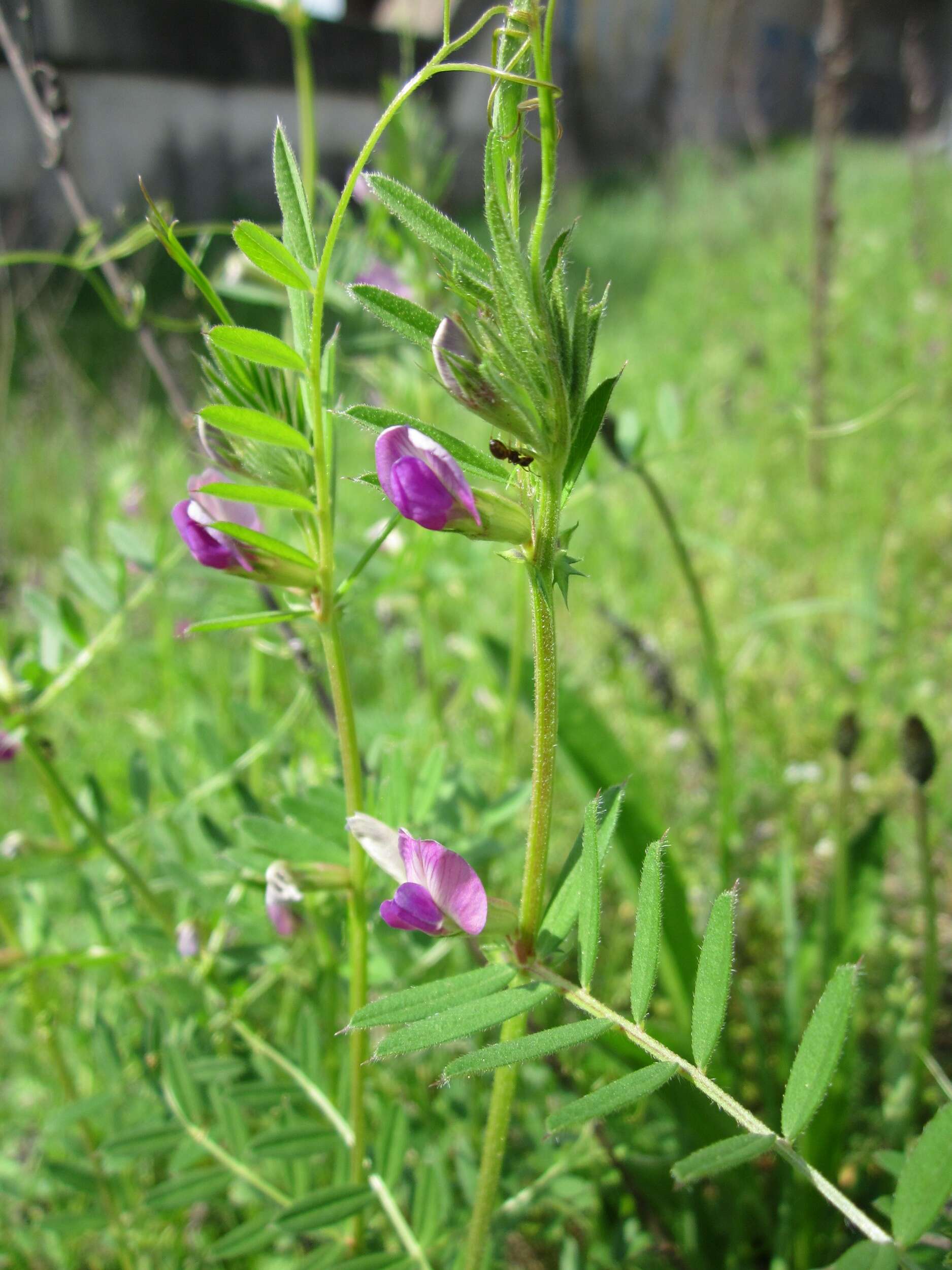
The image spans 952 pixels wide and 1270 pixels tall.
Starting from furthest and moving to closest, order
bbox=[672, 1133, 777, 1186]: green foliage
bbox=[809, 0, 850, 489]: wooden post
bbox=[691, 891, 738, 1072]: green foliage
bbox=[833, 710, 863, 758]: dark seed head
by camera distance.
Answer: bbox=[809, 0, 850, 489]: wooden post, bbox=[833, 710, 863, 758]: dark seed head, bbox=[691, 891, 738, 1072]: green foliage, bbox=[672, 1133, 777, 1186]: green foliage

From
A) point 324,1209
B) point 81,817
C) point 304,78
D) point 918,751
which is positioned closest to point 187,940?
point 81,817

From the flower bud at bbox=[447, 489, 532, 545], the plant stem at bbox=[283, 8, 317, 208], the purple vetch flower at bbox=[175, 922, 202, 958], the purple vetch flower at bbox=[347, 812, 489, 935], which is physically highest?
the plant stem at bbox=[283, 8, 317, 208]

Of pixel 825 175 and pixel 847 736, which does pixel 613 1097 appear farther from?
pixel 825 175

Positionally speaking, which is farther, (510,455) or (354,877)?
(354,877)

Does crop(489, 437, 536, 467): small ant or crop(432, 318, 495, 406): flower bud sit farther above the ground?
crop(432, 318, 495, 406): flower bud

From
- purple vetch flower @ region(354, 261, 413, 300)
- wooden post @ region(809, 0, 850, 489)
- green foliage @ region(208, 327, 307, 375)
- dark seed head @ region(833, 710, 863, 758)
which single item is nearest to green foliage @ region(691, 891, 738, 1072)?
green foliage @ region(208, 327, 307, 375)

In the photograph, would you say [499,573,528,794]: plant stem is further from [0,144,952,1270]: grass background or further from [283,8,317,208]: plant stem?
[283,8,317,208]: plant stem
